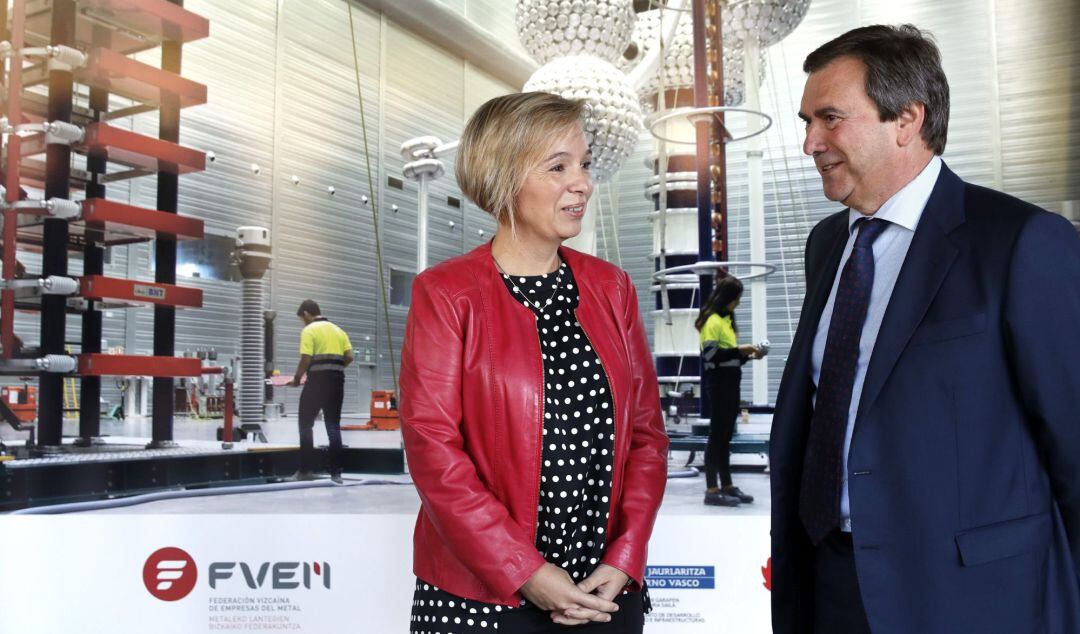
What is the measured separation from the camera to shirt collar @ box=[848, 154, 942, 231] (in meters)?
1.25

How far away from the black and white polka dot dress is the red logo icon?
1920 millimetres

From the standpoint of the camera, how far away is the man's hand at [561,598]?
1.21m

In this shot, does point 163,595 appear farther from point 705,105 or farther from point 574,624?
point 705,105

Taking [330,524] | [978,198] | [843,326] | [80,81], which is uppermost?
[80,81]

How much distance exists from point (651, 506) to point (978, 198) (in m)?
0.68

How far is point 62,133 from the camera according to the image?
2900 mm

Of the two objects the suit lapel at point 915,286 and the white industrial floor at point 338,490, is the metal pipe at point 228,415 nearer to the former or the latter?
the white industrial floor at point 338,490

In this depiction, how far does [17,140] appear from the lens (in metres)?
2.91

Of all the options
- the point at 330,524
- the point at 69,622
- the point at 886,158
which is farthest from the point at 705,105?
the point at 69,622

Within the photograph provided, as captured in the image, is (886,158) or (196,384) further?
Result: (196,384)

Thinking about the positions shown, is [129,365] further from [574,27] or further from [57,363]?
[574,27]

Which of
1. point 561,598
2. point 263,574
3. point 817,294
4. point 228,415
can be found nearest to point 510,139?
point 817,294

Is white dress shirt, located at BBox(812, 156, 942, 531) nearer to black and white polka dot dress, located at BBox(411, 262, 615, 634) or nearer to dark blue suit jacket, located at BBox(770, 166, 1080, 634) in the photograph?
dark blue suit jacket, located at BBox(770, 166, 1080, 634)

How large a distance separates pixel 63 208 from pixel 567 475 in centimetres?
240
